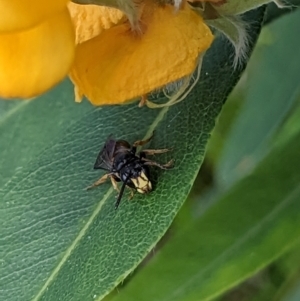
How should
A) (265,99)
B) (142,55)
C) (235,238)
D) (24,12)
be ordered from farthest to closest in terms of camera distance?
(265,99), (235,238), (142,55), (24,12)

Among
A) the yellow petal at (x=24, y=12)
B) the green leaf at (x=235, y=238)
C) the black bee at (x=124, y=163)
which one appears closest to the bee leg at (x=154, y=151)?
the black bee at (x=124, y=163)

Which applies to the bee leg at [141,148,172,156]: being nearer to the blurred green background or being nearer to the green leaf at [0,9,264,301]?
the green leaf at [0,9,264,301]

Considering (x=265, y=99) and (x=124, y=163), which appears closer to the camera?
(x=124, y=163)

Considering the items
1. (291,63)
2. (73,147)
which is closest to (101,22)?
(73,147)

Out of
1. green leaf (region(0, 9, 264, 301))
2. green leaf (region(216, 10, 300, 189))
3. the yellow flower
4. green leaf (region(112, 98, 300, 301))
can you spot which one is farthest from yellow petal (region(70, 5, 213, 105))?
green leaf (region(216, 10, 300, 189))

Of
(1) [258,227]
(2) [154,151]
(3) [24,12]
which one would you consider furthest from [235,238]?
(3) [24,12]

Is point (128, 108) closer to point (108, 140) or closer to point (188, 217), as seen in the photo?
point (108, 140)

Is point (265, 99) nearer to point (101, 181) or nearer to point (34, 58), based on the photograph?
point (101, 181)
